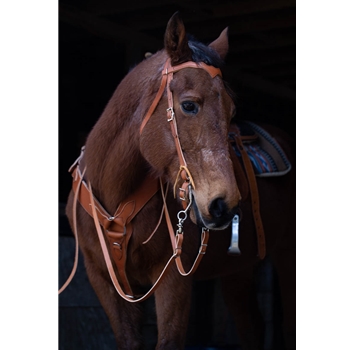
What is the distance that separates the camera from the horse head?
109 inches

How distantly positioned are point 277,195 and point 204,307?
7.42ft

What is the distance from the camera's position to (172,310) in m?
3.34

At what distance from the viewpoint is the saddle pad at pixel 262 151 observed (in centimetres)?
436

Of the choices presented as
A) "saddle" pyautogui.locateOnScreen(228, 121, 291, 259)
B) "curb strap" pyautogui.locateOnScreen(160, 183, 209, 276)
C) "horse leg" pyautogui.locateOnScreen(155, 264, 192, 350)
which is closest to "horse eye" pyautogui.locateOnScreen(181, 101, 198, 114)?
"curb strap" pyautogui.locateOnScreen(160, 183, 209, 276)

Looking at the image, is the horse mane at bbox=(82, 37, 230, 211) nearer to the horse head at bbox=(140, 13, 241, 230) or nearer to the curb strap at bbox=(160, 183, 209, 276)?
the horse head at bbox=(140, 13, 241, 230)

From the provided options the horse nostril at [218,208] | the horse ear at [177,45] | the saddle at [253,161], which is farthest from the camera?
the saddle at [253,161]

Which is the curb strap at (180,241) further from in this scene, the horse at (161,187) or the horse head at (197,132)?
the horse head at (197,132)

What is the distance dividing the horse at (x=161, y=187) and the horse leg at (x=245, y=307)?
31.7 inches

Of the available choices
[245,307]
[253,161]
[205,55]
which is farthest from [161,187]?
[245,307]

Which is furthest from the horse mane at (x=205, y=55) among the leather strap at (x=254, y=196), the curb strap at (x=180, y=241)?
the leather strap at (x=254, y=196)

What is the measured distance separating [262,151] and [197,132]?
64.0 inches

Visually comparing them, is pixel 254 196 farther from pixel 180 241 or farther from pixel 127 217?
pixel 180 241

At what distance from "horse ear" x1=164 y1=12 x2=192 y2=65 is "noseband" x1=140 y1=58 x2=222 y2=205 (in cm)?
3
